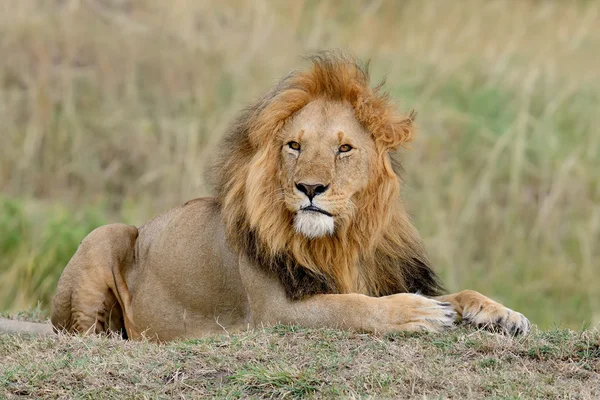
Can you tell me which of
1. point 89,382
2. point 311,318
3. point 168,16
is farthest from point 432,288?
point 168,16

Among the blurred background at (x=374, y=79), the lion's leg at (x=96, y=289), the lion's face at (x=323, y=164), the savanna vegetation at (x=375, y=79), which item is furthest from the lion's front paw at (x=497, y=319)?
the blurred background at (x=374, y=79)

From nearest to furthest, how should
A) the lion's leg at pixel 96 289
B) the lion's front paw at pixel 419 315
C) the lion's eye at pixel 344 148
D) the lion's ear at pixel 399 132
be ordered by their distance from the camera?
the lion's front paw at pixel 419 315 < the lion's eye at pixel 344 148 < the lion's ear at pixel 399 132 < the lion's leg at pixel 96 289

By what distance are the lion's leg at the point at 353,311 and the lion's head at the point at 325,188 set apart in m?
0.07

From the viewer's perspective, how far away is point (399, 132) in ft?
16.8

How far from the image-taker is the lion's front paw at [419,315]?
4.65 meters

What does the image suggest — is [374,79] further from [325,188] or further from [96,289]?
[325,188]

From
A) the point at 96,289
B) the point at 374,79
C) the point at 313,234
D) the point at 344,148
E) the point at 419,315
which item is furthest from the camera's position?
the point at 374,79

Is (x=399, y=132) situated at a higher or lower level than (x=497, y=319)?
higher

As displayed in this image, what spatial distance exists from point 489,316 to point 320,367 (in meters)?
0.92

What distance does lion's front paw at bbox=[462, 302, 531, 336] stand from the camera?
4.69 m

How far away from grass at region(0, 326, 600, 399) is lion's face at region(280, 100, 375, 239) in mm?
516

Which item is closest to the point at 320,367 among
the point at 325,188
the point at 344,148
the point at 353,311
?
the point at 353,311

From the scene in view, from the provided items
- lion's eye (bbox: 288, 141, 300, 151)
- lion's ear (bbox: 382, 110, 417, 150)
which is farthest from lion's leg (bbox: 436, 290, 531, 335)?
lion's eye (bbox: 288, 141, 300, 151)

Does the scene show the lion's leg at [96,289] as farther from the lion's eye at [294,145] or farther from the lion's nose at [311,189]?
the lion's nose at [311,189]
